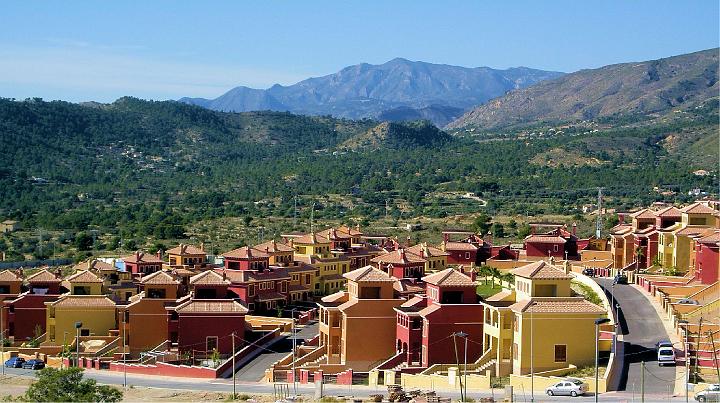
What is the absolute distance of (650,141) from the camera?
597 feet

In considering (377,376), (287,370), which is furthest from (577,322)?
(287,370)

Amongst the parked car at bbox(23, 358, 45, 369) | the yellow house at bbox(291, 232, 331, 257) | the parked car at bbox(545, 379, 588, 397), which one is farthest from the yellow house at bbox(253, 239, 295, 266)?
the parked car at bbox(545, 379, 588, 397)

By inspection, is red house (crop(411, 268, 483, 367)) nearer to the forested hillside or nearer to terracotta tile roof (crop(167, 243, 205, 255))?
terracotta tile roof (crop(167, 243, 205, 255))

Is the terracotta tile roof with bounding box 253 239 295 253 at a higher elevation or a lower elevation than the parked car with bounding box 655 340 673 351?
higher

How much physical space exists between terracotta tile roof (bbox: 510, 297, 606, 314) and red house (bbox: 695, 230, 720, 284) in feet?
35.9

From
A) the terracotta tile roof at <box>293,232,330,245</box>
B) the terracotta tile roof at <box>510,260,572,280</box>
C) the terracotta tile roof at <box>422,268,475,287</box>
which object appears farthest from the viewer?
the terracotta tile roof at <box>293,232,330,245</box>

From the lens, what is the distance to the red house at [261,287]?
219 feet

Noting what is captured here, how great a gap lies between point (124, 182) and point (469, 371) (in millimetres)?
122201

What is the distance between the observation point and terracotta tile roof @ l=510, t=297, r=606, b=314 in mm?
48750

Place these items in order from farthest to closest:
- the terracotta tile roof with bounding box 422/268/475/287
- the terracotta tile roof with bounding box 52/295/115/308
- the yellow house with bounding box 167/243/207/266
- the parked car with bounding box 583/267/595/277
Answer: the yellow house with bounding box 167/243/207/266 < the parked car with bounding box 583/267/595/277 < the terracotta tile roof with bounding box 52/295/115/308 < the terracotta tile roof with bounding box 422/268/475/287

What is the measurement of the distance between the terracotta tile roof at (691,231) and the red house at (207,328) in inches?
893

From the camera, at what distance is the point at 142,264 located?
73875 mm

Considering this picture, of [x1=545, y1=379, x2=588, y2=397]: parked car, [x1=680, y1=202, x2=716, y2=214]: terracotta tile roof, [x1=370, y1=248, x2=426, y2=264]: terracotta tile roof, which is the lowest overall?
[x1=545, y1=379, x2=588, y2=397]: parked car

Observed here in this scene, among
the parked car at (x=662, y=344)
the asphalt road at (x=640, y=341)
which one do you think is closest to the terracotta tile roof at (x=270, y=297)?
the asphalt road at (x=640, y=341)
